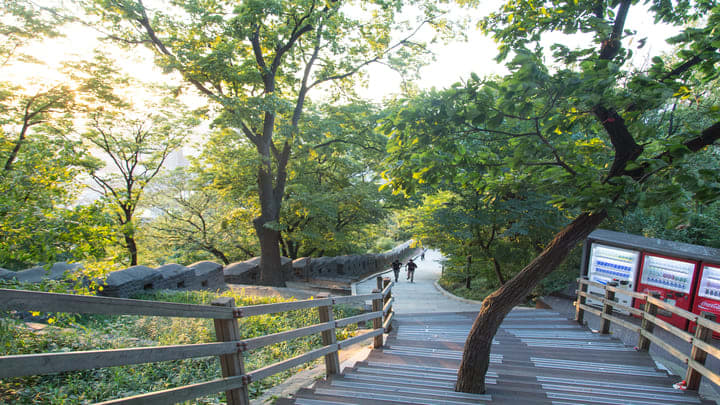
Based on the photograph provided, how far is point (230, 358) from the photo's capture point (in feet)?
8.85

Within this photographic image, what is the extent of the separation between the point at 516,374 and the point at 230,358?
147 inches

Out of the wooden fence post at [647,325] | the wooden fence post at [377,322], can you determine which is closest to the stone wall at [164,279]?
the wooden fence post at [377,322]

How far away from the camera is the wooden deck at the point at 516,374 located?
3697mm

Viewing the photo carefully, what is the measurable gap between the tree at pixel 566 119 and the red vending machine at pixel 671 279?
19.5 ft

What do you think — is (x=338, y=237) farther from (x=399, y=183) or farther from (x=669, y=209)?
(x=669, y=209)

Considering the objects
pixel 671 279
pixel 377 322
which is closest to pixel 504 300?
pixel 377 322

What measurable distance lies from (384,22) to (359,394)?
44.0 feet

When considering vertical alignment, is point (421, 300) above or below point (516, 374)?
below

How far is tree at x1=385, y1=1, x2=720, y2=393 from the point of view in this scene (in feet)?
9.73

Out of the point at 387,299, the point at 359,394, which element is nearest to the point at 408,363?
the point at 359,394

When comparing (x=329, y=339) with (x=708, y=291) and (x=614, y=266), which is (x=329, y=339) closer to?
(x=708, y=291)

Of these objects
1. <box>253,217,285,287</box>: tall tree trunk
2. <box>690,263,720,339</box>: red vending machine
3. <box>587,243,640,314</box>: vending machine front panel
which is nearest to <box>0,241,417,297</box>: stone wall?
<box>253,217,285,287</box>: tall tree trunk

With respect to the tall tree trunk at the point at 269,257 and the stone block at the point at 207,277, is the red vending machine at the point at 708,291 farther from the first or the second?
the stone block at the point at 207,277

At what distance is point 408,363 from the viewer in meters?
5.04
